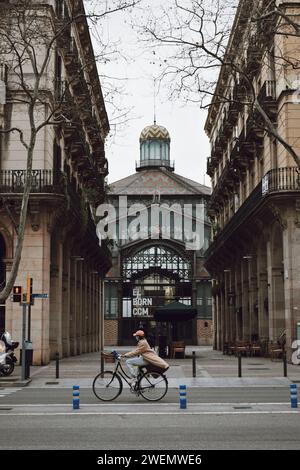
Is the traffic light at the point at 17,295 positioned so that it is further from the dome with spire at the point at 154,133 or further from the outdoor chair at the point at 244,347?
the dome with spire at the point at 154,133

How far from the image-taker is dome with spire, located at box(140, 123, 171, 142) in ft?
323

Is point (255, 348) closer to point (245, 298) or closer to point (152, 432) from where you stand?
point (245, 298)

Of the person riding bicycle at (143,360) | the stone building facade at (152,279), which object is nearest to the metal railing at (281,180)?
the person riding bicycle at (143,360)

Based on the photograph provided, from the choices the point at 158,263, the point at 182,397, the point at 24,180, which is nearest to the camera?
the point at 182,397

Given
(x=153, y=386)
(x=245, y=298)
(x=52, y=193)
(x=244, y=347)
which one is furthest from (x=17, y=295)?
(x=245, y=298)

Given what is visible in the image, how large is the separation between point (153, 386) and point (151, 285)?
5962cm

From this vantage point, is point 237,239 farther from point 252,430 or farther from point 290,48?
point 252,430

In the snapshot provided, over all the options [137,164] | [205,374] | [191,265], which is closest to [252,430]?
[205,374]

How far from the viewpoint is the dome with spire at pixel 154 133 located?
9838 cm

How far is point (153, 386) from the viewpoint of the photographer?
688 inches

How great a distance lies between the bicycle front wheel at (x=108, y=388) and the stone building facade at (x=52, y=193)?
326 inches

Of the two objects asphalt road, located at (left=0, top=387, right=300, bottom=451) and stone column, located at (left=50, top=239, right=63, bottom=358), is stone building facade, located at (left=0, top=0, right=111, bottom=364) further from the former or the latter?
asphalt road, located at (left=0, top=387, right=300, bottom=451)

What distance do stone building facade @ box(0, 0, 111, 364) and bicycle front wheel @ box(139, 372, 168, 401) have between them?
8714 millimetres
